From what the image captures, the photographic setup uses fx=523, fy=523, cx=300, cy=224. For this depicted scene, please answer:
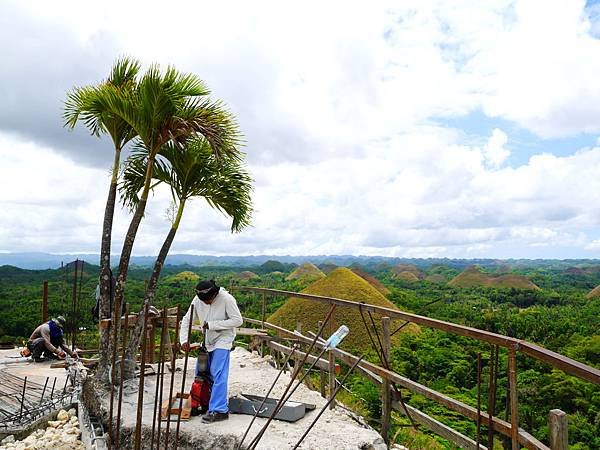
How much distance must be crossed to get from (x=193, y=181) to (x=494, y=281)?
182 feet

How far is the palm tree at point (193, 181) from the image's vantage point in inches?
213

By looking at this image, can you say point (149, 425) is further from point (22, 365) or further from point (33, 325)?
point (33, 325)

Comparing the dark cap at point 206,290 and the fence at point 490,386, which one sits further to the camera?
the dark cap at point 206,290

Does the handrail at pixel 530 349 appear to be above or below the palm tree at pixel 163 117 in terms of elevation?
below

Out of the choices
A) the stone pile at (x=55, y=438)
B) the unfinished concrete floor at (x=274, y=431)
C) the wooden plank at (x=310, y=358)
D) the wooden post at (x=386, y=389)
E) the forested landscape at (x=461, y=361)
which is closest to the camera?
the unfinished concrete floor at (x=274, y=431)

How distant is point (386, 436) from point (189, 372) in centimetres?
284

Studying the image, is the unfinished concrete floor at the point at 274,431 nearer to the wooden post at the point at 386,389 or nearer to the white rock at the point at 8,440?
the wooden post at the point at 386,389

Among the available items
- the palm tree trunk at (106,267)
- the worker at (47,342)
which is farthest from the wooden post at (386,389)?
the worker at (47,342)

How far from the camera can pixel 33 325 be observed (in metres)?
18.1

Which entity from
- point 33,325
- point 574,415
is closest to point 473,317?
point 574,415

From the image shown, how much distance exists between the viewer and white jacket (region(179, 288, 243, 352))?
4355 mm

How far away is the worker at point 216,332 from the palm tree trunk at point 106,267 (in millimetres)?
1221

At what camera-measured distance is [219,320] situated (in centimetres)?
440

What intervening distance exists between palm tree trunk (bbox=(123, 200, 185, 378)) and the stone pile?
0.73m
